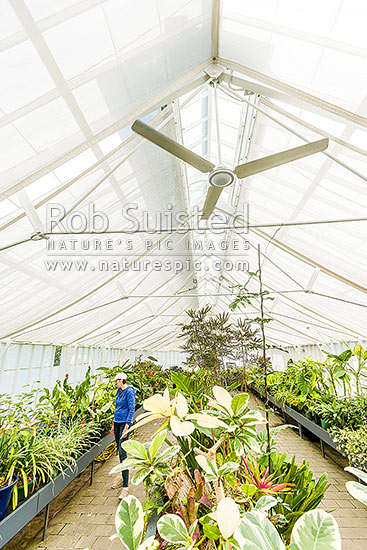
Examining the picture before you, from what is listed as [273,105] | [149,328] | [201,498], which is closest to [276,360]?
[149,328]

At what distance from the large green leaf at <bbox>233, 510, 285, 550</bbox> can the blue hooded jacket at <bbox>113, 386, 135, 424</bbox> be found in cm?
307

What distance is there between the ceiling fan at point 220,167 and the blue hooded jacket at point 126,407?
2531 millimetres

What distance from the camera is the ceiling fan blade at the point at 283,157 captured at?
2.09 meters

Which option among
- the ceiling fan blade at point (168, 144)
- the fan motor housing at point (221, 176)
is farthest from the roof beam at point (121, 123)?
the fan motor housing at point (221, 176)

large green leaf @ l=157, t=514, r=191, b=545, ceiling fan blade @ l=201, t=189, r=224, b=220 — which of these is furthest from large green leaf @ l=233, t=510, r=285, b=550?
ceiling fan blade @ l=201, t=189, r=224, b=220

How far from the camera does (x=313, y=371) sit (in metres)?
4.76

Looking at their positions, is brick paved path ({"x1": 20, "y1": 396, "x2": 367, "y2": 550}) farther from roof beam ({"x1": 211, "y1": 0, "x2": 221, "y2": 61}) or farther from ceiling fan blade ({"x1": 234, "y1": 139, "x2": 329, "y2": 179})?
roof beam ({"x1": 211, "y1": 0, "x2": 221, "y2": 61})

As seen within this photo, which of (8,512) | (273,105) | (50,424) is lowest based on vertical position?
(8,512)

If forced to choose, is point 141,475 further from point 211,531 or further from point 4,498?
point 4,498

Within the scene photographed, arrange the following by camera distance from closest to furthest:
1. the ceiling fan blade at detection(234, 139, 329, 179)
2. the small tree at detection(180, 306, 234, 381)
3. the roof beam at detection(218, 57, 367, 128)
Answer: the ceiling fan blade at detection(234, 139, 329, 179), the roof beam at detection(218, 57, 367, 128), the small tree at detection(180, 306, 234, 381)

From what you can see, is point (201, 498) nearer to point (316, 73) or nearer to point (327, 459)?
point (316, 73)

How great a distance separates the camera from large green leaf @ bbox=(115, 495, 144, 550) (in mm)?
660

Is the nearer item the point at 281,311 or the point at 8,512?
the point at 8,512

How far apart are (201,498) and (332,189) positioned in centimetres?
347
